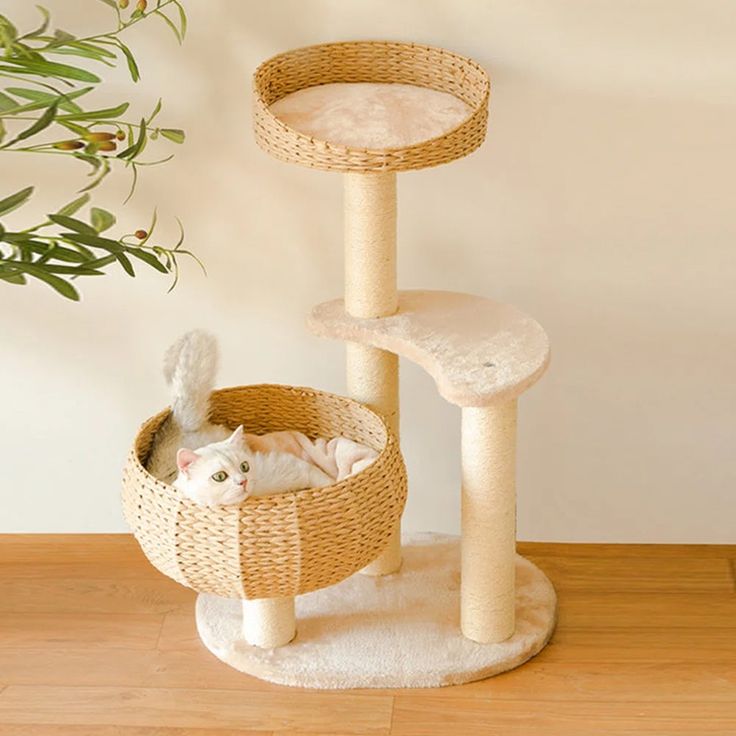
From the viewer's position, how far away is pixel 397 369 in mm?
2287

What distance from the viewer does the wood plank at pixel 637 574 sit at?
241 centimetres

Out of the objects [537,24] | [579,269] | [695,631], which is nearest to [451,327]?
[579,269]

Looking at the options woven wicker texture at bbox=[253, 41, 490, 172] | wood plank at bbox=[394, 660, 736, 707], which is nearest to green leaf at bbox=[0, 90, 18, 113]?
woven wicker texture at bbox=[253, 41, 490, 172]

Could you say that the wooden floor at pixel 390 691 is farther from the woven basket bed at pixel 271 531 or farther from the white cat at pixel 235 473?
the white cat at pixel 235 473

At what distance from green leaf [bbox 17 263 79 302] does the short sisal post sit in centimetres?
58

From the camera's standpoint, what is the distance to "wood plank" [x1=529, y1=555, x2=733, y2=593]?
2408mm

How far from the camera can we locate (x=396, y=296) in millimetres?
2213

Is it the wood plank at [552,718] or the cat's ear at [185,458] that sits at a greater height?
the cat's ear at [185,458]

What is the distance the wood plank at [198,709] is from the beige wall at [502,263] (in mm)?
519

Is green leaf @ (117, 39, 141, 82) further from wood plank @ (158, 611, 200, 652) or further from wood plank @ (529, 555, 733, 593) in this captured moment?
wood plank @ (529, 555, 733, 593)

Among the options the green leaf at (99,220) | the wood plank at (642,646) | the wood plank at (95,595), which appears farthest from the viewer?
the wood plank at (95,595)

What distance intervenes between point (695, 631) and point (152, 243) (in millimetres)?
1135

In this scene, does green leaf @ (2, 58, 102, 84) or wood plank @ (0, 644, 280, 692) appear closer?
green leaf @ (2, 58, 102, 84)

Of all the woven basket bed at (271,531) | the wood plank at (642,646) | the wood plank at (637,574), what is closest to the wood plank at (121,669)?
the woven basket bed at (271,531)
